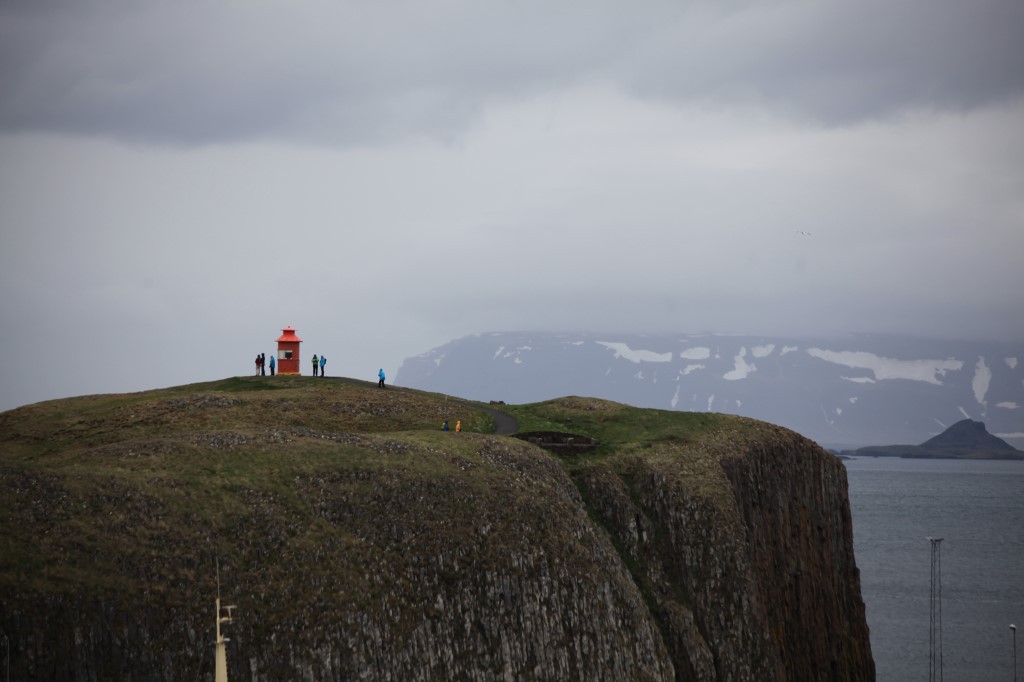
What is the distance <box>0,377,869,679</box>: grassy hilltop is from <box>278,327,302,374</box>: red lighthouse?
509 inches

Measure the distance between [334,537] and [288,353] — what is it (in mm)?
44763

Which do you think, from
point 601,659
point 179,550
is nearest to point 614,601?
point 601,659

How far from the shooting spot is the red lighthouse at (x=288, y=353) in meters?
106

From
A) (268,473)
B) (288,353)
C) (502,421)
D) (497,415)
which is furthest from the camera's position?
(288,353)

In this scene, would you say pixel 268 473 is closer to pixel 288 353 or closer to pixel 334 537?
pixel 334 537

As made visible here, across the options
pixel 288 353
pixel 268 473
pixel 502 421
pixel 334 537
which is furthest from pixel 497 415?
pixel 334 537

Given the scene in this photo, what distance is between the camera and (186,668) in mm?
53750

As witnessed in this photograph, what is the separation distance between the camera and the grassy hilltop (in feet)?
179

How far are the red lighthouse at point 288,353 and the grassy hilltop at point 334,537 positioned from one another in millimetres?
12941

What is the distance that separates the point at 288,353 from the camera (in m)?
106

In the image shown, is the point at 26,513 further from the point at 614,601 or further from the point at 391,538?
the point at 614,601

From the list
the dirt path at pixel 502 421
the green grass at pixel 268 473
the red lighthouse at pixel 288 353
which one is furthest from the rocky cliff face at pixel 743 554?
the red lighthouse at pixel 288 353

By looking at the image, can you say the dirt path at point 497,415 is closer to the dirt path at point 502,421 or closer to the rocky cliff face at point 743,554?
the dirt path at point 502,421

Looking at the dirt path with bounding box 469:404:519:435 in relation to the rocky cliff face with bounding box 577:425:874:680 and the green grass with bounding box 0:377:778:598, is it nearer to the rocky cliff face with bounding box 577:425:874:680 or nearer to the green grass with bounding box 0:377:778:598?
the green grass with bounding box 0:377:778:598
